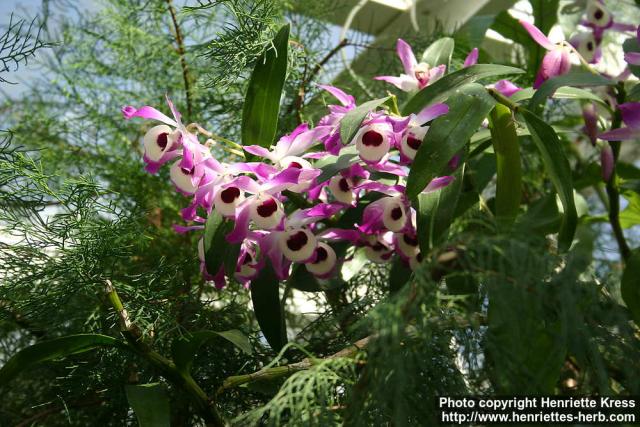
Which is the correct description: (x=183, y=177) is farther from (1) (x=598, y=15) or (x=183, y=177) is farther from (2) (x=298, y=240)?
(1) (x=598, y=15)

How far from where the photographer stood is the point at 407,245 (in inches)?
24.3

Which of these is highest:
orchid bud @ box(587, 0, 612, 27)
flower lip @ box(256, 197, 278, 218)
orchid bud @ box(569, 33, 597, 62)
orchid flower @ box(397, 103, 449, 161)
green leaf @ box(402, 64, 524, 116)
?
orchid bud @ box(587, 0, 612, 27)

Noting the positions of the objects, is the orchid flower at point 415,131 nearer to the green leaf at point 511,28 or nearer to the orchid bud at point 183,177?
the orchid bud at point 183,177

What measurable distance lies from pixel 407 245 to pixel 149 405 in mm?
252

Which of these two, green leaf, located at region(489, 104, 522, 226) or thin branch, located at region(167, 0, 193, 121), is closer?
green leaf, located at region(489, 104, 522, 226)

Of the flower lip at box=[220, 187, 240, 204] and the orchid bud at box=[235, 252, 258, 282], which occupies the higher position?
the flower lip at box=[220, 187, 240, 204]

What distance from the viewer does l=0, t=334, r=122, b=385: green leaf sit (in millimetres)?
522

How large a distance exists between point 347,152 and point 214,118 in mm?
317

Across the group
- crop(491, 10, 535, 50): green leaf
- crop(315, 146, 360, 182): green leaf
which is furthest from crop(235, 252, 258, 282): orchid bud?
crop(491, 10, 535, 50): green leaf

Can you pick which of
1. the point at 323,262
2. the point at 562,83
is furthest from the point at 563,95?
the point at 323,262

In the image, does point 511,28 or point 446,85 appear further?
point 511,28

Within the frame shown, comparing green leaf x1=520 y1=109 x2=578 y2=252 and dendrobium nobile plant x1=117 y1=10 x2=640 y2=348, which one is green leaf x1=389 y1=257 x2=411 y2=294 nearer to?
dendrobium nobile plant x1=117 y1=10 x2=640 y2=348

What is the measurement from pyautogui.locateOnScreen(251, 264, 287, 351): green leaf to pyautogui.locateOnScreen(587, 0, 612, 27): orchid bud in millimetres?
479

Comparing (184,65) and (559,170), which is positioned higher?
(184,65)
